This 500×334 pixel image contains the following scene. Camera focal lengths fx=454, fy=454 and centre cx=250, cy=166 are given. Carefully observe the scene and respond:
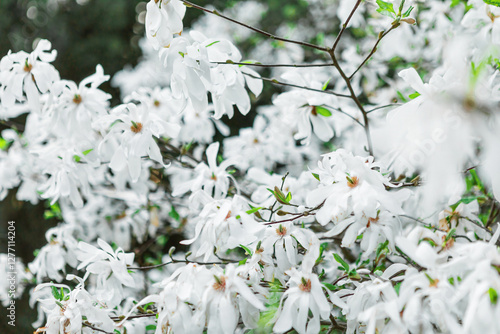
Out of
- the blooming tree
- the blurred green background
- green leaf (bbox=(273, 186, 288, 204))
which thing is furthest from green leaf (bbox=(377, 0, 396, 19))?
the blurred green background

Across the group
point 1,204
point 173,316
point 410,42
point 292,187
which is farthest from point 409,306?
point 1,204

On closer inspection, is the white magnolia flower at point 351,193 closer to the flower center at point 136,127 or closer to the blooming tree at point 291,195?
the blooming tree at point 291,195

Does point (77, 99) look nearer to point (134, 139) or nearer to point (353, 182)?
point (134, 139)

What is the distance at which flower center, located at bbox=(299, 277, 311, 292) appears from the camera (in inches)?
25.9

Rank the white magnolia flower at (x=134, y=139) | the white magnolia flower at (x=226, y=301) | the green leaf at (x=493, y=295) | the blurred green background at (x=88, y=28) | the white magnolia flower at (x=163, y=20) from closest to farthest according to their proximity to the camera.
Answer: the green leaf at (x=493, y=295) → the white magnolia flower at (x=226, y=301) → the white magnolia flower at (x=163, y=20) → the white magnolia flower at (x=134, y=139) → the blurred green background at (x=88, y=28)

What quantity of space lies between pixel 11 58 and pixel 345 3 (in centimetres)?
77

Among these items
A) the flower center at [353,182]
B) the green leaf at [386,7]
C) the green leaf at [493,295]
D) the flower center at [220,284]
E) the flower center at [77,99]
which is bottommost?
the flower center at [220,284]

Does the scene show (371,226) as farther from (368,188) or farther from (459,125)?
(459,125)

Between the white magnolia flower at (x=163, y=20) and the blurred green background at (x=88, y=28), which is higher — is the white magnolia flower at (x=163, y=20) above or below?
above

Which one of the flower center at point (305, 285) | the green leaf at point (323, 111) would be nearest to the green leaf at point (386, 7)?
the green leaf at point (323, 111)

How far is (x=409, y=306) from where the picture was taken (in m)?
0.51

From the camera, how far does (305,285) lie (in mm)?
659

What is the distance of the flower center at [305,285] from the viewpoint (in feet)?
2.15

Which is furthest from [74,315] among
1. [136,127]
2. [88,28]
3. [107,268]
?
[88,28]
